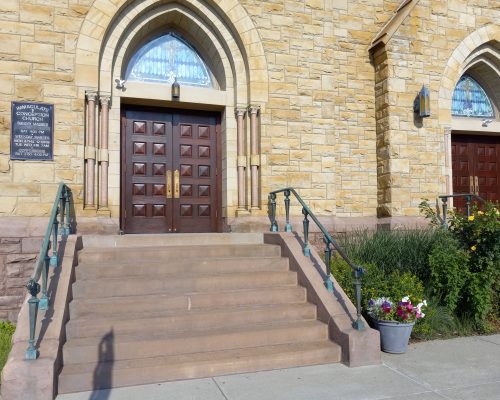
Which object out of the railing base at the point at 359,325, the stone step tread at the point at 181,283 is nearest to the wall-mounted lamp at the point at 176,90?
the stone step tread at the point at 181,283

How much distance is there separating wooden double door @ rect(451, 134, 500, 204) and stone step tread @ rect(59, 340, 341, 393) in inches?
282

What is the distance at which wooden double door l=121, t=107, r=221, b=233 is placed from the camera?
8555 mm

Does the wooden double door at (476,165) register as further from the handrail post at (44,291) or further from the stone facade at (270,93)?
the handrail post at (44,291)

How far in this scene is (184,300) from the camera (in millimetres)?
5469

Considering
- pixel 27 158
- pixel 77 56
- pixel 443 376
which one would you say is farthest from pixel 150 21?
pixel 443 376

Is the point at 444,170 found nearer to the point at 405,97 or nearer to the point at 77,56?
the point at 405,97

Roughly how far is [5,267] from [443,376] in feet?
20.4

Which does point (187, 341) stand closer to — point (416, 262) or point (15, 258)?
point (15, 258)

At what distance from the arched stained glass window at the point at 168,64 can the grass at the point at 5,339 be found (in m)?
4.81

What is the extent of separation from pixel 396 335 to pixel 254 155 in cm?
429

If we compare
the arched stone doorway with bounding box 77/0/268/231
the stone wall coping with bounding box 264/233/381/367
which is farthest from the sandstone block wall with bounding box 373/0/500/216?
the stone wall coping with bounding box 264/233/381/367

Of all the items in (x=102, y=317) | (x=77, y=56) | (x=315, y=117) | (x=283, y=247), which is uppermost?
(x=77, y=56)

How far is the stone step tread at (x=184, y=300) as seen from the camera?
5160mm

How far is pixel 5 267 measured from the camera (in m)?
6.86
